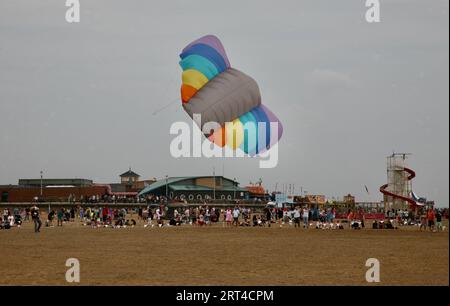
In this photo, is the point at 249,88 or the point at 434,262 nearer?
the point at 434,262

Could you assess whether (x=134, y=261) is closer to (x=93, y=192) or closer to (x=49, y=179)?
(x=93, y=192)

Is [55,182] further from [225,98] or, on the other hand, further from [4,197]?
[225,98]

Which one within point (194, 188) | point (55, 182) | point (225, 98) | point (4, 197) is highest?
point (225, 98)

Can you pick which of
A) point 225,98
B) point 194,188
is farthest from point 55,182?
point 225,98

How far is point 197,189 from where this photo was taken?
108 m

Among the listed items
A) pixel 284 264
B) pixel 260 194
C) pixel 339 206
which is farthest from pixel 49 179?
pixel 284 264

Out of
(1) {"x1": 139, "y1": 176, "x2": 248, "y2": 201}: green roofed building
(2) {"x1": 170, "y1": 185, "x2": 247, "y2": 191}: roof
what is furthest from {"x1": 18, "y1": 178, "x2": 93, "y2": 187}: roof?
(2) {"x1": 170, "y1": 185, "x2": 247, "y2": 191}: roof

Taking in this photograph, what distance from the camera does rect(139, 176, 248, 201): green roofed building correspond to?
10494 cm

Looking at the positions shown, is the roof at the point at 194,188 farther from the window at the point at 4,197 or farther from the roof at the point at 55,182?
the window at the point at 4,197

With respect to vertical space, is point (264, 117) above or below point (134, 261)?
above

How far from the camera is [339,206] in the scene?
70125 millimetres

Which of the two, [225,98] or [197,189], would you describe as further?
[197,189]
